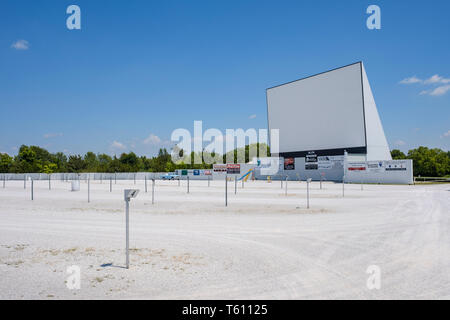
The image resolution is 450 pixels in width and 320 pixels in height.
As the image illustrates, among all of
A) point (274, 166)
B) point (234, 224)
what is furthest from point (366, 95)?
point (234, 224)

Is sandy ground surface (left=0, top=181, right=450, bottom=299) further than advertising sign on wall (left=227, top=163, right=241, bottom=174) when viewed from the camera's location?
No

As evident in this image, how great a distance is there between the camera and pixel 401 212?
1669cm

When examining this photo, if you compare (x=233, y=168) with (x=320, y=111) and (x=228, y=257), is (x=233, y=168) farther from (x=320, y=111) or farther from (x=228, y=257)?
(x=228, y=257)

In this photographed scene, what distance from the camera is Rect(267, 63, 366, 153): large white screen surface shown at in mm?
60094

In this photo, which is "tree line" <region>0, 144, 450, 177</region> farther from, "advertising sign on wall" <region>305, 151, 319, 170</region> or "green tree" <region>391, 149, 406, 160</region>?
"advertising sign on wall" <region>305, 151, 319, 170</region>

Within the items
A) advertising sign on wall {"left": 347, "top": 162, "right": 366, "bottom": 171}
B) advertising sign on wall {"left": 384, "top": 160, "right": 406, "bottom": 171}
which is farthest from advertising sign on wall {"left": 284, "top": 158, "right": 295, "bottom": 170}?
advertising sign on wall {"left": 384, "top": 160, "right": 406, "bottom": 171}

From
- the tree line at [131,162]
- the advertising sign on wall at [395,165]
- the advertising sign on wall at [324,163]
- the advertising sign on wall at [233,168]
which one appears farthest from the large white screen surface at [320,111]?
the tree line at [131,162]

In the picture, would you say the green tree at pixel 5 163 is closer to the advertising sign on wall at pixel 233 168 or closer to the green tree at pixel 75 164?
the green tree at pixel 75 164

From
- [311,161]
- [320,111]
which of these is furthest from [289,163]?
[320,111]

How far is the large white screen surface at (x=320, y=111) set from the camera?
60094 mm

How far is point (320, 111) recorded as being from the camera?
66375 mm

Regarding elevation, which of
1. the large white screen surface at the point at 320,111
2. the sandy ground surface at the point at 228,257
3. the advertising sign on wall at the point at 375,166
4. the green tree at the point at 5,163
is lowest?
the sandy ground surface at the point at 228,257

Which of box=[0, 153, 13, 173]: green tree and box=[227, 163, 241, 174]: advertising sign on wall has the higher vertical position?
box=[0, 153, 13, 173]: green tree

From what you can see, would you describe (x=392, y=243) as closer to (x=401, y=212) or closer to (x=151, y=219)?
(x=401, y=212)
